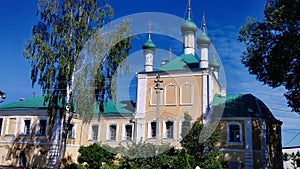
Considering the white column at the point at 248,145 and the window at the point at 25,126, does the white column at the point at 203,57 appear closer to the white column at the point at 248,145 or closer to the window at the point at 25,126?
the white column at the point at 248,145

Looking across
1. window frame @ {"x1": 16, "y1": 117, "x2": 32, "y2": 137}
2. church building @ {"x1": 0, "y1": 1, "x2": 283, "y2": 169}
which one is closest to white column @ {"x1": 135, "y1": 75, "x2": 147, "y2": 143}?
church building @ {"x1": 0, "y1": 1, "x2": 283, "y2": 169}

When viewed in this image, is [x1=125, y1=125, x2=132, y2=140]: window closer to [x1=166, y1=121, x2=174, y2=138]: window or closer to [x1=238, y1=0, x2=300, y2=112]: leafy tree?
[x1=166, y1=121, x2=174, y2=138]: window

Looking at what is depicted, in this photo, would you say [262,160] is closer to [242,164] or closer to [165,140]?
[242,164]

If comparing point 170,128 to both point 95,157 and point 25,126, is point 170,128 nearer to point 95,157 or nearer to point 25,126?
point 95,157

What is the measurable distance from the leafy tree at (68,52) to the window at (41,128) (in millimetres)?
5102

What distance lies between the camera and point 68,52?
44.7ft

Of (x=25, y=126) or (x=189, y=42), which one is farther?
(x=189, y=42)

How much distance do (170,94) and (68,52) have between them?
7.08m

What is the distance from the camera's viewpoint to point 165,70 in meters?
19.0

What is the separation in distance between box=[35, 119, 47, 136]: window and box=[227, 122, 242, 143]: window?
11.0 m

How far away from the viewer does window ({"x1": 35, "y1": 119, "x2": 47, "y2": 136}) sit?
19.1 m

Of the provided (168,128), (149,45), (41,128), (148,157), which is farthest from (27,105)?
(148,157)

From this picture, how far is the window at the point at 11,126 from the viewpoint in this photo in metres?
19.5

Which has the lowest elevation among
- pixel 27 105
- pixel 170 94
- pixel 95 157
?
pixel 95 157
